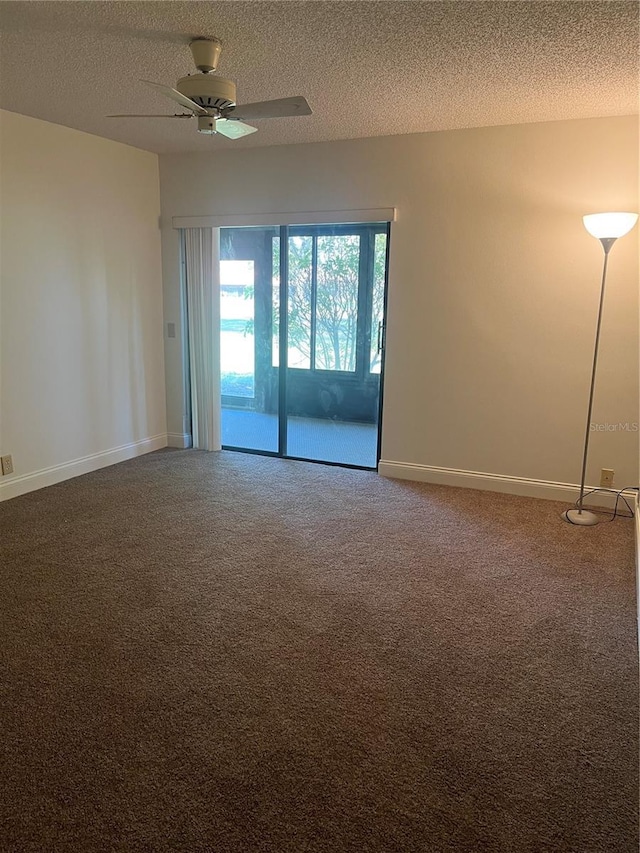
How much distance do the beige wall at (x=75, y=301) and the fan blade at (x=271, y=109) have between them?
1.94 meters

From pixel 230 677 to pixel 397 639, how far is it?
0.73 m

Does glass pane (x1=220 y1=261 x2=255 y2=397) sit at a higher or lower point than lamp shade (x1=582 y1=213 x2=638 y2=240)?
lower

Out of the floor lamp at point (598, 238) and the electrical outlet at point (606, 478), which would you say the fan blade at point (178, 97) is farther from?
the electrical outlet at point (606, 478)

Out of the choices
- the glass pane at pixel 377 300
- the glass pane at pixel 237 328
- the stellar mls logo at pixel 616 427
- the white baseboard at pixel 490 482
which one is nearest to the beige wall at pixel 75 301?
the glass pane at pixel 237 328

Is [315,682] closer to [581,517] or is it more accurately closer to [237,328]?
[581,517]

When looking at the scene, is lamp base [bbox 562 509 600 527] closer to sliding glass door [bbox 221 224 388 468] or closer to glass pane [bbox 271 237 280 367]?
sliding glass door [bbox 221 224 388 468]

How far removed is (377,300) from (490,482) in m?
1.67

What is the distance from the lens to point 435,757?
1.87 metres

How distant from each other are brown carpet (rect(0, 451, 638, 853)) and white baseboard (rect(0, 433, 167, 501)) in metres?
0.35

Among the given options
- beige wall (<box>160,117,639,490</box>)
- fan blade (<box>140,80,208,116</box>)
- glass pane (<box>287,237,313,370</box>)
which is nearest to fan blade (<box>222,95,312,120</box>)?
fan blade (<box>140,80,208,116</box>)

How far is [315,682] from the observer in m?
2.21

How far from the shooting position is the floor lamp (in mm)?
3299

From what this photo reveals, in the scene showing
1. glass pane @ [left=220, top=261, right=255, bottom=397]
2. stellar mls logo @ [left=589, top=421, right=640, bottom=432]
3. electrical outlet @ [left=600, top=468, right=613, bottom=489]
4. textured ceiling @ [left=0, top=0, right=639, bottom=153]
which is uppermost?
textured ceiling @ [left=0, top=0, right=639, bottom=153]

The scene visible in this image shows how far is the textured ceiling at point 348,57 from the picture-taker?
2.24 meters
